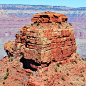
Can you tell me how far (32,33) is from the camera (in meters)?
46.1

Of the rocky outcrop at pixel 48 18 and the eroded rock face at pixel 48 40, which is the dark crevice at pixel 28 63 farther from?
the rocky outcrop at pixel 48 18

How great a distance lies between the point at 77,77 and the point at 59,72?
14.8ft

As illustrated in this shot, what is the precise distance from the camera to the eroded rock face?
44384 millimetres

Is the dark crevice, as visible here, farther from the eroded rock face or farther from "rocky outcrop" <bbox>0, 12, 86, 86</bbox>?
the eroded rock face

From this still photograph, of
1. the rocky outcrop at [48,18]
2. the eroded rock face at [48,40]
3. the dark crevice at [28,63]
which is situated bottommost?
the dark crevice at [28,63]

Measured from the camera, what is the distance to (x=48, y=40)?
4491 centimetres

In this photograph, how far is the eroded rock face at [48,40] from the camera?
44.4 metres

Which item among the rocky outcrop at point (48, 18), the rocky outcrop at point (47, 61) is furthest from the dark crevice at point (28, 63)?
the rocky outcrop at point (48, 18)

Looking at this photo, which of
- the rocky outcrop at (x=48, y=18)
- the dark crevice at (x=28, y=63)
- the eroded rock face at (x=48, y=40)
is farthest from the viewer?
the rocky outcrop at (x=48, y=18)

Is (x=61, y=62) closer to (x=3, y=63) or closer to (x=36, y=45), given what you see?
(x=36, y=45)

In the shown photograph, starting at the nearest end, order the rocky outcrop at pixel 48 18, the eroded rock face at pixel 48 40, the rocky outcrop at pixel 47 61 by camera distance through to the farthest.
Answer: the rocky outcrop at pixel 47 61
the eroded rock face at pixel 48 40
the rocky outcrop at pixel 48 18

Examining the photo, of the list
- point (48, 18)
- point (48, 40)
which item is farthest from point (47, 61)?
point (48, 18)

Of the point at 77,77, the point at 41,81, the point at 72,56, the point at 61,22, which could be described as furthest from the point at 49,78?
the point at 61,22

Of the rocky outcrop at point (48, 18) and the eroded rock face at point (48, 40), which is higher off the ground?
the rocky outcrop at point (48, 18)
